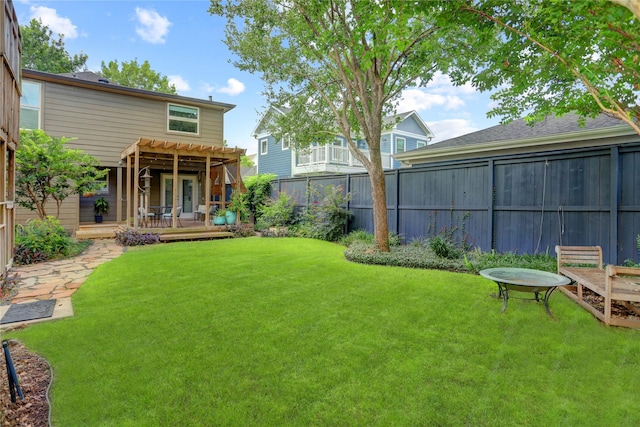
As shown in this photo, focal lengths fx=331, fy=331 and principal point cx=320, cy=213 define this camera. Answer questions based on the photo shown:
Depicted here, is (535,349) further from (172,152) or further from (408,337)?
(172,152)

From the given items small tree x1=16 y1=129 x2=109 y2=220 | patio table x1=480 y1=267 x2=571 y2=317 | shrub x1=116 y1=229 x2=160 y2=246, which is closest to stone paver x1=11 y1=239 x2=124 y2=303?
shrub x1=116 y1=229 x2=160 y2=246

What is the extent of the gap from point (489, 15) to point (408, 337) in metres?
4.40

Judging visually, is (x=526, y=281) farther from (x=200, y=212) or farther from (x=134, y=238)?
(x=200, y=212)

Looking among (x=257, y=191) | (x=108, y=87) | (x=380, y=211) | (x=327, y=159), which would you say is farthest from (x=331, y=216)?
(x=108, y=87)

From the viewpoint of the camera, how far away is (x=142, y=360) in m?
2.74

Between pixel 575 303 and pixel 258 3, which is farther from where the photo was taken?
pixel 258 3

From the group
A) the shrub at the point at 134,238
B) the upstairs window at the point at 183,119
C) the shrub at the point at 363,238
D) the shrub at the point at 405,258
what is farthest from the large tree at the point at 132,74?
the shrub at the point at 405,258

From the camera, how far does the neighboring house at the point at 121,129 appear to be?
10234mm

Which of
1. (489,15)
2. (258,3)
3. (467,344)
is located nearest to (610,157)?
(489,15)

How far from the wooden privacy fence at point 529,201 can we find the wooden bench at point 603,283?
38.6 inches

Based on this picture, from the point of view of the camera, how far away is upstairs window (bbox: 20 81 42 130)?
1012cm

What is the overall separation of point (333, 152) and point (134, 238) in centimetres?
1086

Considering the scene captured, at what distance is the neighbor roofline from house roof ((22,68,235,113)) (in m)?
7.67

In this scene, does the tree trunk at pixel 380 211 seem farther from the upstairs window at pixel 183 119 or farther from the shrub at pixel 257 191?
the upstairs window at pixel 183 119
